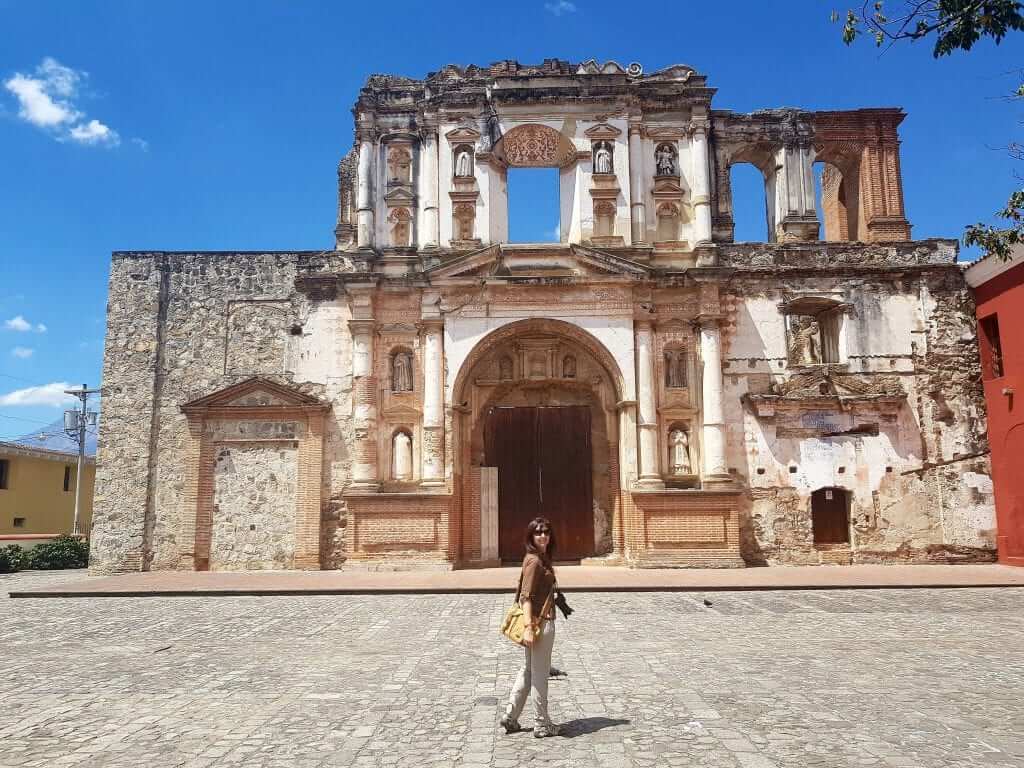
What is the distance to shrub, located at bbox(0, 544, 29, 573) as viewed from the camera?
70.2 feet

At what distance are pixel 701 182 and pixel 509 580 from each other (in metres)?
10.6

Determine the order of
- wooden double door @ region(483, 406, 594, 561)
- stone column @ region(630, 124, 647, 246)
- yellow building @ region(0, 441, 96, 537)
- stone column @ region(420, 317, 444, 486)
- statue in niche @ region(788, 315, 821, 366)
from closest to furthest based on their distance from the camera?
1. stone column @ region(420, 317, 444, 486)
2. wooden double door @ region(483, 406, 594, 561)
3. stone column @ region(630, 124, 647, 246)
4. statue in niche @ region(788, 315, 821, 366)
5. yellow building @ region(0, 441, 96, 537)

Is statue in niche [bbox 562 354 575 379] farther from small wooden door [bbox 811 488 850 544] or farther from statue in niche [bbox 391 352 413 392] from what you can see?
small wooden door [bbox 811 488 850 544]

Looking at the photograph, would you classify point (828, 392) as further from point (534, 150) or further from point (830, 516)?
point (534, 150)

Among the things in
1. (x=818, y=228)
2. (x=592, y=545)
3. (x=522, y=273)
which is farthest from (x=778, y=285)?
(x=592, y=545)

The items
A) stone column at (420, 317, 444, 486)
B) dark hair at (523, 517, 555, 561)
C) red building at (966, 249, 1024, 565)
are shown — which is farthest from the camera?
stone column at (420, 317, 444, 486)

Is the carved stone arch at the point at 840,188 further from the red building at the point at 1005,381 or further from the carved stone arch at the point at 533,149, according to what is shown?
the carved stone arch at the point at 533,149

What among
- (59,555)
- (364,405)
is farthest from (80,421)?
(364,405)

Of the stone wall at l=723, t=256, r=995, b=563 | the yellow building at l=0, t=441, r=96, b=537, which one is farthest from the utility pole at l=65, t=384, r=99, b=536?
the stone wall at l=723, t=256, r=995, b=563

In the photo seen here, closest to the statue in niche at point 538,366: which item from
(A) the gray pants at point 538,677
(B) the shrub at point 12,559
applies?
(A) the gray pants at point 538,677

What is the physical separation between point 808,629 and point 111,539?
15796 mm

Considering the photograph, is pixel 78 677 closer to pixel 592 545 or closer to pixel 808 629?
pixel 808 629

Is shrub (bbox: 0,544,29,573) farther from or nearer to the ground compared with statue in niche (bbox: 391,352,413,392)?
nearer to the ground

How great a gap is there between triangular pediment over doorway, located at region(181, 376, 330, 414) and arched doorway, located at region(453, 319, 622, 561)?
12.4ft
